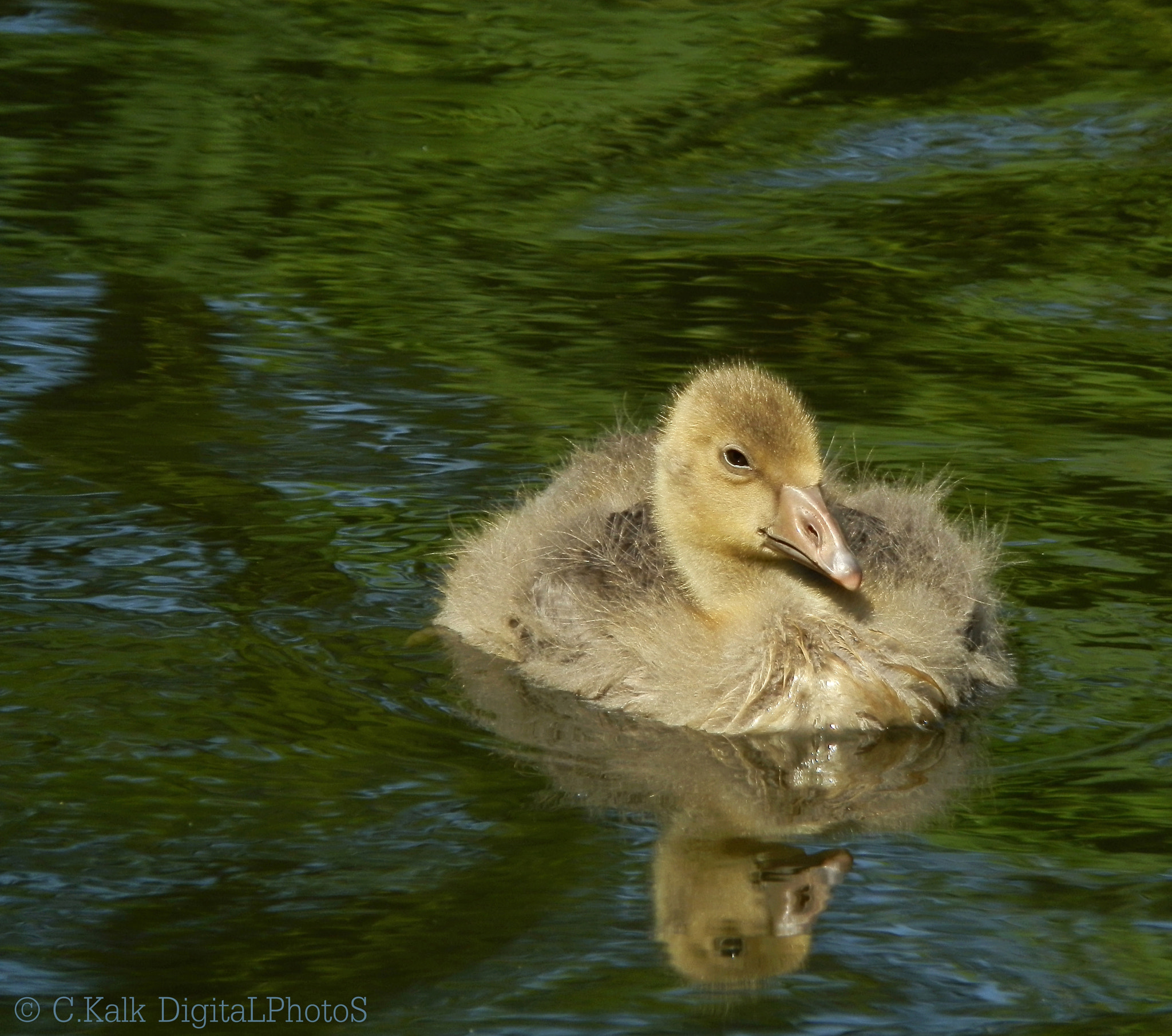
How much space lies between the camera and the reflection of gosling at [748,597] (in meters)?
6.42

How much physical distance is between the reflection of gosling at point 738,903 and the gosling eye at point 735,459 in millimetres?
1437

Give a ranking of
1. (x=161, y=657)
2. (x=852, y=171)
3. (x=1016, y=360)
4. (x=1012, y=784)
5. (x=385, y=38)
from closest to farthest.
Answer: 1. (x=1012, y=784)
2. (x=161, y=657)
3. (x=1016, y=360)
4. (x=852, y=171)
5. (x=385, y=38)

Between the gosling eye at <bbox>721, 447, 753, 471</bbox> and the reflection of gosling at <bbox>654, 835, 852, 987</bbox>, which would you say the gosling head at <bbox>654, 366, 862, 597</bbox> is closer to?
the gosling eye at <bbox>721, 447, 753, 471</bbox>

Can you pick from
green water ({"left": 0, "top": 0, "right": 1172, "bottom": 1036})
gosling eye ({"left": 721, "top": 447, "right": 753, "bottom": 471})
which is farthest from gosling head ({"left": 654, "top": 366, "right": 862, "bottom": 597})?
green water ({"left": 0, "top": 0, "right": 1172, "bottom": 1036})

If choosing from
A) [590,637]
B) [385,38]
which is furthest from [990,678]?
[385,38]

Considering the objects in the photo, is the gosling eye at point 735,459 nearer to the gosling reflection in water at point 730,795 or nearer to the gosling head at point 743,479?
the gosling head at point 743,479

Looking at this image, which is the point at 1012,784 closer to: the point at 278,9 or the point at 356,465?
the point at 356,465

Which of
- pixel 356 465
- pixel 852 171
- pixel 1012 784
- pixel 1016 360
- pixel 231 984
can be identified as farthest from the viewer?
pixel 852 171

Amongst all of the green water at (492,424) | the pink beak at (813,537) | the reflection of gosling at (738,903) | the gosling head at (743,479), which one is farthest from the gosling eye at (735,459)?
the reflection of gosling at (738,903)

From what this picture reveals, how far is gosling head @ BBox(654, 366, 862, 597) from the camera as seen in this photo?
6.38 m

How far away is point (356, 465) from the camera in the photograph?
322 inches

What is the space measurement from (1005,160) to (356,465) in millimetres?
5874

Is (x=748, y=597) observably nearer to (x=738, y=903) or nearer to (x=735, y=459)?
(x=735, y=459)

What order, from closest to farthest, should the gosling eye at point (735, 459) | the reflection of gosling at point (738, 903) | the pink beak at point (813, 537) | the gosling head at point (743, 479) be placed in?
the reflection of gosling at point (738, 903)
the pink beak at point (813, 537)
the gosling head at point (743, 479)
the gosling eye at point (735, 459)
